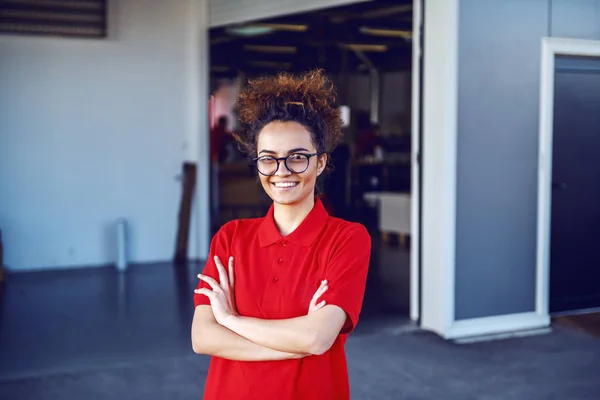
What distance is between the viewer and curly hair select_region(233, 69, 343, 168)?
1.76 meters

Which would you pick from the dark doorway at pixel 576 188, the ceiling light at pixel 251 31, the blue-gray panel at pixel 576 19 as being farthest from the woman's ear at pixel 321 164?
the ceiling light at pixel 251 31

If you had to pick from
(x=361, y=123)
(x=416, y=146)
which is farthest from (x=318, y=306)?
(x=361, y=123)

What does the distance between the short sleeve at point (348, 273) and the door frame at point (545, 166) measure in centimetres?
388

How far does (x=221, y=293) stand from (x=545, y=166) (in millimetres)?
4102

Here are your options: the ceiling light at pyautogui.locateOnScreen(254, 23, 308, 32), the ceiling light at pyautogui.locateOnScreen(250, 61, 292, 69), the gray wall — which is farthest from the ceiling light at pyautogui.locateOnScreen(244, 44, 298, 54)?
the gray wall

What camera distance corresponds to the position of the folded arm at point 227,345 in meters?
1.69

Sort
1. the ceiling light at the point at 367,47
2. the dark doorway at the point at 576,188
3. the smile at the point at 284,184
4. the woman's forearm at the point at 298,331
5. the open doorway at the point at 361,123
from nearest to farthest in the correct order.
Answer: the woman's forearm at the point at 298,331
the smile at the point at 284,184
the dark doorway at the point at 576,188
the open doorway at the point at 361,123
the ceiling light at the point at 367,47

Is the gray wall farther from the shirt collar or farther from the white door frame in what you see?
the shirt collar

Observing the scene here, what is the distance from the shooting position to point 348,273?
1.72 metres

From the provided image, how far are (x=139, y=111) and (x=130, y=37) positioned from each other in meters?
0.80

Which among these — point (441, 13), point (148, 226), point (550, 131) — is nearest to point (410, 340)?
point (550, 131)

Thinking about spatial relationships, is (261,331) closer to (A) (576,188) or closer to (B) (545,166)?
(B) (545,166)

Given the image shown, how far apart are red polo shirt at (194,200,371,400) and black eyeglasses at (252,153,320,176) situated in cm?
14

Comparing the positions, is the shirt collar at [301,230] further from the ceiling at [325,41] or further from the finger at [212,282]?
the ceiling at [325,41]
